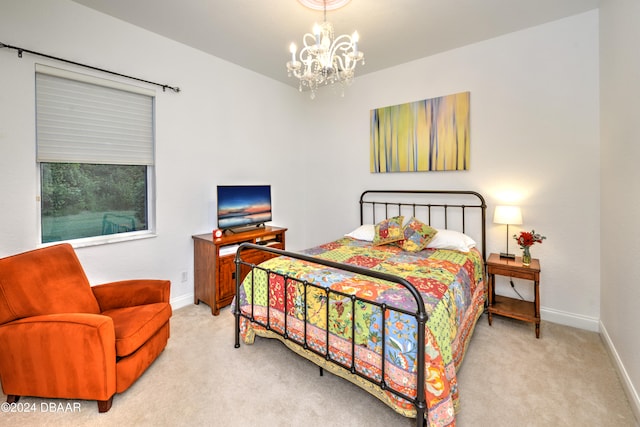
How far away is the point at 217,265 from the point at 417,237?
2213 mm

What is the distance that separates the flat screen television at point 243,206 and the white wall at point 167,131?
1.10 ft

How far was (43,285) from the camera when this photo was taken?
6.44 feet

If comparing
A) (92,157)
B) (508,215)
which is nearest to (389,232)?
(508,215)

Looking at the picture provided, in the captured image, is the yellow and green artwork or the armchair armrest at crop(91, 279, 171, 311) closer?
the armchair armrest at crop(91, 279, 171, 311)

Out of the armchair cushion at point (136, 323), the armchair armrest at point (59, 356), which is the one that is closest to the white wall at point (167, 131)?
the armchair cushion at point (136, 323)

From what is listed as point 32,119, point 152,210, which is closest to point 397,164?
point 152,210

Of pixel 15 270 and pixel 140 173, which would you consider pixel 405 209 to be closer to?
pixel 140 173

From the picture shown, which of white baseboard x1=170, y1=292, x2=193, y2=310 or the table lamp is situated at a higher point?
the table lamp

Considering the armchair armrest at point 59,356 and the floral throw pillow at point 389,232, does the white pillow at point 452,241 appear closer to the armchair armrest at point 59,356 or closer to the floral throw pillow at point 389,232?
the floral throw pillow at point 389,232

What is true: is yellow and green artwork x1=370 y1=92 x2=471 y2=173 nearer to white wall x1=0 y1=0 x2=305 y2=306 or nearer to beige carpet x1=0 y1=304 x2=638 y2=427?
white wall x1=0 y1=0 x2=305 y2=306

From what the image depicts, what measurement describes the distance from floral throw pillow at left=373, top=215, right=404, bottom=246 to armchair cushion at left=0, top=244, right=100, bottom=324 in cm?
272

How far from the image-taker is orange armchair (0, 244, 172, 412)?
173cm

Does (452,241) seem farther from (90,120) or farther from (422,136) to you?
(90,120)

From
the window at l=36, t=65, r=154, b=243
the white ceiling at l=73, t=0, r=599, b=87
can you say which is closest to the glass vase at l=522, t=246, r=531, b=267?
the white ceiling at l=73, t=0, r=599, b=87
